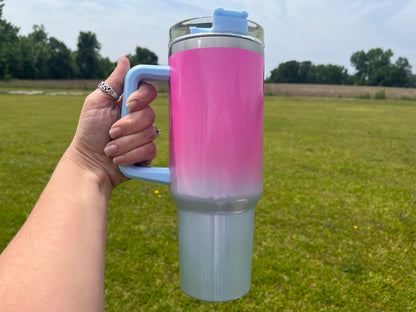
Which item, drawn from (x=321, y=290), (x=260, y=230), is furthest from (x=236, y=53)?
(x=260, y=230)

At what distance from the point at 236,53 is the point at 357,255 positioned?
370 centimetres

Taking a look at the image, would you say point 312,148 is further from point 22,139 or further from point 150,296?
point 22,139

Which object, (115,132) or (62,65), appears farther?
(62,65)

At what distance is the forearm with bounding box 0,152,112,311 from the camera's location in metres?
0.86

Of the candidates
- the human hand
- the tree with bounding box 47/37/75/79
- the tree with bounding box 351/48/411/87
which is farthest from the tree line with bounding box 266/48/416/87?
the human hand

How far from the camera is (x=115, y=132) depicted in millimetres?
1069

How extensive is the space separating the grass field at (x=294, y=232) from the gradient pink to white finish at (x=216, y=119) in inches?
20.5

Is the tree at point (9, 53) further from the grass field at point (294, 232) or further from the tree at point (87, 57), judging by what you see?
the grass field at point (294, 232)

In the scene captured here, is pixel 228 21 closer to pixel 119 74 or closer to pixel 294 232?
pixel 119 74

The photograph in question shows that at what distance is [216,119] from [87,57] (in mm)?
62667

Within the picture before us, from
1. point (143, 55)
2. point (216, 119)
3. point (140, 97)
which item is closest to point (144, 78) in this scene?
point (140, 97)

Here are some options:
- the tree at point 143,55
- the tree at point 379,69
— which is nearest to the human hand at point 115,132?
the tree at point 143,55

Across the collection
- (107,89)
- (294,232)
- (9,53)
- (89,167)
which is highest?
(9,53)

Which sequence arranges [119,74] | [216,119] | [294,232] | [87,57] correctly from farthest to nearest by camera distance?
[87,57]
[294,232]
[119,74]
[216,119]
